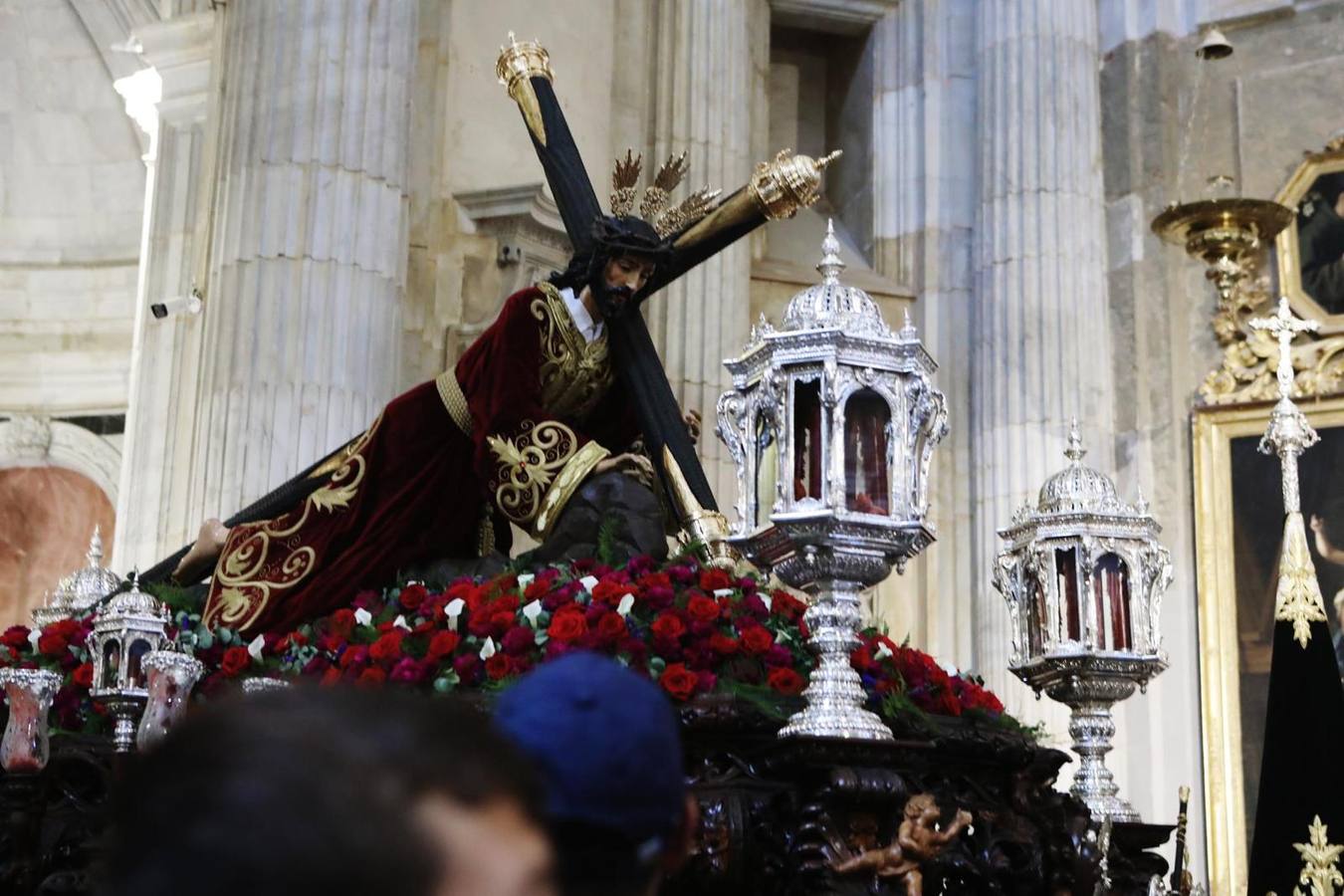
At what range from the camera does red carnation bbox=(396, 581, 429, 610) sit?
5082 mm

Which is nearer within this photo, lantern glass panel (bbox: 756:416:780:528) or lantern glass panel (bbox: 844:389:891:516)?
lantern glass panel (bbox: 844:389:891:516)

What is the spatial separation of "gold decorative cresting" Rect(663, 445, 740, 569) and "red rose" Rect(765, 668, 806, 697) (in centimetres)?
69

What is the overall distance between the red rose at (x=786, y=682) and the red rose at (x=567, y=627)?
449mm

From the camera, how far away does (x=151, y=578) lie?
20.5 ft

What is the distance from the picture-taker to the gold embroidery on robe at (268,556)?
18.3 ft

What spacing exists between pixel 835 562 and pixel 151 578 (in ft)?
9.66

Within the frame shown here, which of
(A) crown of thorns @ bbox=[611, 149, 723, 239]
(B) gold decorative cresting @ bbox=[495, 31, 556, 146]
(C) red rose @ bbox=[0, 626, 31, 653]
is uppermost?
(B) gold decorative cresting @ bbox=[495, 31, 556, 146]

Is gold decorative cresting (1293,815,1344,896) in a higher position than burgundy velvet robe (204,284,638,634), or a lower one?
lower

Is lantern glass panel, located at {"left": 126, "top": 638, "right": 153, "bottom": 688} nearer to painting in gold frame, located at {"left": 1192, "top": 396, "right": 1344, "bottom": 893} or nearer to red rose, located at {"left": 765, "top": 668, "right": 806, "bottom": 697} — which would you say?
red rose, located at {"left": 765, "top": 668, "right": 806, "bottom": 697}

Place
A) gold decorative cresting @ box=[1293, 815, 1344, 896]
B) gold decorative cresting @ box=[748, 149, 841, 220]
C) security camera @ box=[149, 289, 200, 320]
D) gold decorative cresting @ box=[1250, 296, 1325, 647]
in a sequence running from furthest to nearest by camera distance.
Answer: security camera @ box=[149, 289, 200, 320] → gold decorative cresting @ box=[1250, 296, 1325, 647] → gold decorative cresting @ box=[1293, 815, 1344, 896] → gold decorative cresting @ box=[748, 149, 841, 220]

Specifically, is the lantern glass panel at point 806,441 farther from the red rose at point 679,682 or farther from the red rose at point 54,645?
the red rose at point 54,645

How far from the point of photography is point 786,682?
14.4ft

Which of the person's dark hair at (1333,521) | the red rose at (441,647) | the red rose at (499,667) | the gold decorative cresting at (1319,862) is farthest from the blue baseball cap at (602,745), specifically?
the person's dark hair at (1333,521)

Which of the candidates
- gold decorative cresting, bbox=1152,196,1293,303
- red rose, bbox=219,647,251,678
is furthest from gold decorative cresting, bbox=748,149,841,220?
gold decorative cresting, bbox=1152,196,1293,303
